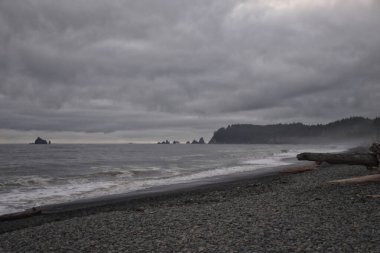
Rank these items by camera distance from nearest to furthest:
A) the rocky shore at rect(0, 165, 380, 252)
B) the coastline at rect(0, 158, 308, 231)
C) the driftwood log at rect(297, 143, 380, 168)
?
the rocky shore at rect(0, 165, 380, 252)
the coastline at rect(0, 158, 308, 231)
the driftwood log at rect(297, 143, 380, 168)

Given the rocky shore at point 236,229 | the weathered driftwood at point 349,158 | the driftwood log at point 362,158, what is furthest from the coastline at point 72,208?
the driftwood log at point 362,158

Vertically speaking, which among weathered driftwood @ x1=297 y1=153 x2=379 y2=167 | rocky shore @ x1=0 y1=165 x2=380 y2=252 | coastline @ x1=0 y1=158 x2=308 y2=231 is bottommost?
coastline @ x1=0 y1=158 x2=308 y2=231

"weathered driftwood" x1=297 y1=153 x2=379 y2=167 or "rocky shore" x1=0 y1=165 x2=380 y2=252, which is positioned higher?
"weathered driftwood" x1=297 y1=153 x2=379 y2=167

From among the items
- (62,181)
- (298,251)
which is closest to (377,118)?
(62,181)

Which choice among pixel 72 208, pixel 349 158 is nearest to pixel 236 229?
pixel 349 158

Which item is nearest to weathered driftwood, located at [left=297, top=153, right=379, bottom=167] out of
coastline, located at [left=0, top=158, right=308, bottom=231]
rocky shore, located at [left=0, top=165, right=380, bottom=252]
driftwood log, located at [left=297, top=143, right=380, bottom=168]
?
driftwood log, located at [left=297, top=143, right=380, bottom=168]

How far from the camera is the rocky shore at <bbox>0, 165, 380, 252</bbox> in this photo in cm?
725

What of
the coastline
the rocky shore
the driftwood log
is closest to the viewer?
the rocky shore

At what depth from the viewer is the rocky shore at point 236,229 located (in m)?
7.25

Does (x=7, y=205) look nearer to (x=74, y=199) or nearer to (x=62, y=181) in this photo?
(x=74, y=199)

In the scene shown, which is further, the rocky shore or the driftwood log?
the driftwood log

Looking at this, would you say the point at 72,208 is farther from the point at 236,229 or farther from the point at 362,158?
the point at 362,158

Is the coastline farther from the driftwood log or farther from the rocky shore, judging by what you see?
the driftwood log

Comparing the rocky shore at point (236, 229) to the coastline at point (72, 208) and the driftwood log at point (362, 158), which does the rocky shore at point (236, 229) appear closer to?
the coastline at point (72, 208)
